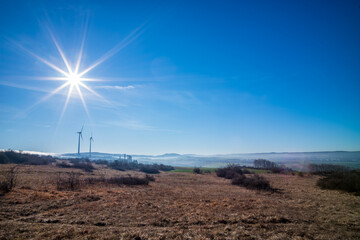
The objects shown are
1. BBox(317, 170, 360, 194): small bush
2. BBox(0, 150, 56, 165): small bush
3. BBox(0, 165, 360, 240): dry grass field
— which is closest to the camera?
BBox(0, 165, 360, 240): dry grass field

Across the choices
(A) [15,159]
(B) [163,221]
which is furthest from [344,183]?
(A) [15,159]

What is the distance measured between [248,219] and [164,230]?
13.1 ft

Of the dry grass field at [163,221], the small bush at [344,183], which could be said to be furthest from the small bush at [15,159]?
the small bush at [344,183]

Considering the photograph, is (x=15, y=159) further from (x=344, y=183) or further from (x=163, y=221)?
(x=344, y=183)

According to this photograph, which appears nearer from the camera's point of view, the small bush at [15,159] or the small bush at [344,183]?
the small bush at [344,183]

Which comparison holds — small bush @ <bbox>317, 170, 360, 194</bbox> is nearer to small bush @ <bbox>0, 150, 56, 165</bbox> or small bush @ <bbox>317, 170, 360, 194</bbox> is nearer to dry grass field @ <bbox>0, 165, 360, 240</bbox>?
dry grass field @ <bbox>0, 165, 360, 240</bbox>

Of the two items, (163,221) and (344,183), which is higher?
(163,221)

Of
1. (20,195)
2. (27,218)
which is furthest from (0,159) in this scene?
(27,218)

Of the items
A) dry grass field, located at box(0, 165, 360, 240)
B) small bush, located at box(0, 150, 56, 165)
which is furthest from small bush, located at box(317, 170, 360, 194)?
small bush, located at box(0, 150, 56, 165)

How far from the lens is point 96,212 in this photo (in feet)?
30.1

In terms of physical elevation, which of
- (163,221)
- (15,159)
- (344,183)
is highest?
(15,159)

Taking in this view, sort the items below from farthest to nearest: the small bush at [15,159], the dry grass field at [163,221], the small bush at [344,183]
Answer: the small bush at [15,159], the small bush at [344,183], the dry grass field at [163,221]

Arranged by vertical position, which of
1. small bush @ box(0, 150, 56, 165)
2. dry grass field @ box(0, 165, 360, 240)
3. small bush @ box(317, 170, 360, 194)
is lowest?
small bush @ box(317, 170, 360, 194)

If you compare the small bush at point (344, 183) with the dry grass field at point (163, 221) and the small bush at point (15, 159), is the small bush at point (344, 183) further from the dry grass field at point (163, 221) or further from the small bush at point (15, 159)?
the small bush at point (15, 159)
